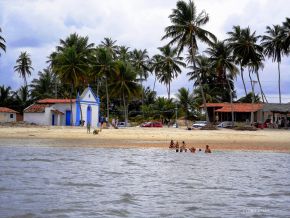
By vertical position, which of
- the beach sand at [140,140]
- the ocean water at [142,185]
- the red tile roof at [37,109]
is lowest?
the ocean water at [142,185]

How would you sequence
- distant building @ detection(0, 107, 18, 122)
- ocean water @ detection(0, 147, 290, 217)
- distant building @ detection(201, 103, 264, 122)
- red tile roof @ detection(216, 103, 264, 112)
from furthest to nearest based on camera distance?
distant building @ detection(201, 103, 264, 122) < red tile roof @ detection(216, 103, 264, 112) < distant building @ detection(0, 107, 18, 122) < ocean water @ detection(0, 147, 290, 217)

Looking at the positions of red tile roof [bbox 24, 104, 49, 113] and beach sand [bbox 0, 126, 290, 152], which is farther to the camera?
red tile roof [bbox 24, 104, 49, 113]

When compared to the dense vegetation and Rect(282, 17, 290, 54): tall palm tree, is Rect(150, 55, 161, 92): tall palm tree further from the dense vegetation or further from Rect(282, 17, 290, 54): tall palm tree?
Rect(282, 17, 290, 54): tall palm tree

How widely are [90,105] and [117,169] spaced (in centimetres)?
3774

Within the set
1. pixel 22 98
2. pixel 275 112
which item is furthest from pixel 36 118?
pixel 275 112

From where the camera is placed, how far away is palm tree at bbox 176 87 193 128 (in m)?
64.2

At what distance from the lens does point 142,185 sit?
15.0m

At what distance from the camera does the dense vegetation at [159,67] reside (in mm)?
50281

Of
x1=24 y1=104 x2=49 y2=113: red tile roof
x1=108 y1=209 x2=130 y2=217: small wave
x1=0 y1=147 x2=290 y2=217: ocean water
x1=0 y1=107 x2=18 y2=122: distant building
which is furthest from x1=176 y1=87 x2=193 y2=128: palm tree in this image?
x1=108 y1=209 x2=130 y2=217: small wave

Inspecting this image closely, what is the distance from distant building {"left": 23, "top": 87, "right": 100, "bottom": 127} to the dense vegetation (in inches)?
77.0

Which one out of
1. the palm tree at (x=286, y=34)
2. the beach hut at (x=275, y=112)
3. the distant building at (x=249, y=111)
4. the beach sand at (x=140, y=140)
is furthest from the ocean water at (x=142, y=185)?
the distant building at (x=249, y=111)

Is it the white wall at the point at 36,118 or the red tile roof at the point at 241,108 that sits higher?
the red tile roof at the point at 241,108

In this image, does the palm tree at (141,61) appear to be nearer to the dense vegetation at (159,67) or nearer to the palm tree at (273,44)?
the dense vegetation at (159,67)

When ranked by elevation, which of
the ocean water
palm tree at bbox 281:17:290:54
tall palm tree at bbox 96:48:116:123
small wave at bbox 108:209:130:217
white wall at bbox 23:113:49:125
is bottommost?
small wave at bbox 108:209:130:217
